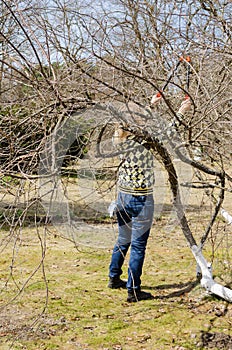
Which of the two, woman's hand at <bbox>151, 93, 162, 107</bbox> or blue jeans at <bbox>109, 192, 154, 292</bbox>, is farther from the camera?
blue jeans at <bbox>109, 192, 154, 292</bbox>

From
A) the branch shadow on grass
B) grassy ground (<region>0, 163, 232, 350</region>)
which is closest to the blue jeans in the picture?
grassy ground (<region>0, 163, 232, 350</region>)

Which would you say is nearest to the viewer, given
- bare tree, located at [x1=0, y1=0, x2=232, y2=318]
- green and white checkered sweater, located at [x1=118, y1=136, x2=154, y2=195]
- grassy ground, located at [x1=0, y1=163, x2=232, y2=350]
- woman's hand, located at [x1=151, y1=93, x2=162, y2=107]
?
bare tree, located at [x1=0, y1=0, x2=232, y2=318]

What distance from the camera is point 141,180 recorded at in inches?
167

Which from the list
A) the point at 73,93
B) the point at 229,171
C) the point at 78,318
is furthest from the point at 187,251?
the point at 73,93

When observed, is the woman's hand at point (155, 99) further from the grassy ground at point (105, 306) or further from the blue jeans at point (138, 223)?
the blue jeans at point (138, 223)

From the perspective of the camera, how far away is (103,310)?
4156 millimetres

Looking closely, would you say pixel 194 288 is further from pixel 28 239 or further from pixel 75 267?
pixel 28 239

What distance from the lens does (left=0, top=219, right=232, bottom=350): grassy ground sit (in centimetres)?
355

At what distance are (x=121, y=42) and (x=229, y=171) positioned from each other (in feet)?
5.29

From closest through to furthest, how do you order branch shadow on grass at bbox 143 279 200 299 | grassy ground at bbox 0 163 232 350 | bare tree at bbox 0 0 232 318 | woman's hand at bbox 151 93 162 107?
1. bare tree at bbox 0 0 232 318
2. woman's hand at bbox 151 93 162 107
3. grassy ground at bbox 0 163 232 350
4. branch shadow on grass at bbox 143 279 200 299

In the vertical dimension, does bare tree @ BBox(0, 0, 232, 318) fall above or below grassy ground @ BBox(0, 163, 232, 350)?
above

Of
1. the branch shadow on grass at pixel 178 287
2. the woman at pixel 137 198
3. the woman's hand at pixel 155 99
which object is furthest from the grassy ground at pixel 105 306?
the woman's hand at pixel 155 99

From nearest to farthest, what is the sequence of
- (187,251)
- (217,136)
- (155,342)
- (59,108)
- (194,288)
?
(59,108) → (155,342) → (217,136) → (194,288) → (187,251)

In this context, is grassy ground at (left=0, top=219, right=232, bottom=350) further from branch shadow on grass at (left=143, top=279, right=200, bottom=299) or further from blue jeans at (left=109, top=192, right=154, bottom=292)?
blue jeans at (left=109, top=192, right=154, bottom=292)
